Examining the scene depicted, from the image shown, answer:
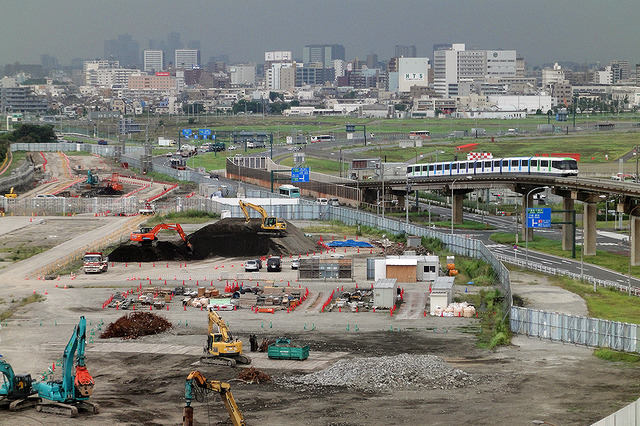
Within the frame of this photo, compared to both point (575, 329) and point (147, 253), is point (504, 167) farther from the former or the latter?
point (575, 329)

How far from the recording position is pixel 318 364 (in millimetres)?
57531

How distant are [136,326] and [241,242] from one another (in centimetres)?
3714

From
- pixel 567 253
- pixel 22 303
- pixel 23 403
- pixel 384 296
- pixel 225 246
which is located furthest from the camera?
pixel 225 246

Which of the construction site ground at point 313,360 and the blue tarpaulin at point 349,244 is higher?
the blue tarpaulin at point 349,244

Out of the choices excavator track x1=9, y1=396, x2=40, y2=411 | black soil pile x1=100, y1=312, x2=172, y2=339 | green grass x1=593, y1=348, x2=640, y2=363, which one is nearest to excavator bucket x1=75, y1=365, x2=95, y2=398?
excavator track x1=9, y1=396, x2=40, y2=411

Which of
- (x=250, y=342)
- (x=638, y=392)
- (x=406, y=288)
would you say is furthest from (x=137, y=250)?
(x=638, y=392)

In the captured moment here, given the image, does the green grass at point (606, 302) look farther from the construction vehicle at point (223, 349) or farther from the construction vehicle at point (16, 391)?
the construction vehicle at point (16, 391)

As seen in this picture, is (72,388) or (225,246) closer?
(72,388)

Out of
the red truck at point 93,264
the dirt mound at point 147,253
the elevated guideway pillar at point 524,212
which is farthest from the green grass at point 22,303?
the elevated guideway pillar at point 524,212

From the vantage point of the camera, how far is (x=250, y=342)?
62125 millimetres

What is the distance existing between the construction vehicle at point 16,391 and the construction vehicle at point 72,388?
1008 millimetres

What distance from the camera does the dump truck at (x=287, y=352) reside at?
58.4 m

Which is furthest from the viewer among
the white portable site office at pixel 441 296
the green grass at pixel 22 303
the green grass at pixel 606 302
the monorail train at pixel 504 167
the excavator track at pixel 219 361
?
the monorail train at pixel 504 167

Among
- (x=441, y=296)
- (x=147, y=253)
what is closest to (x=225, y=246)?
(x=147, y=253)
